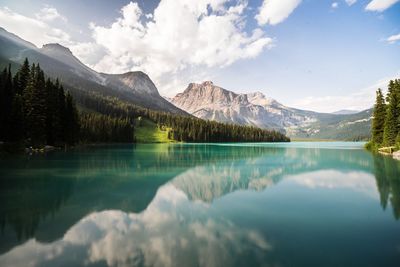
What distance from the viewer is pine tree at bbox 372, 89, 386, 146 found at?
74625mm

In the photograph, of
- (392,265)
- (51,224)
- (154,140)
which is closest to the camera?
(392,265)

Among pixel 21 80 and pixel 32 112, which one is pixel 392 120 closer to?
pixel 32 112

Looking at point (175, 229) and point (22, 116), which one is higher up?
point (22, 116)

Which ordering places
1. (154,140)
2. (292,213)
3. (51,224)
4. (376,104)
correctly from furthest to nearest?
(154,140) < (376,104) < (292,213) < (51,224)

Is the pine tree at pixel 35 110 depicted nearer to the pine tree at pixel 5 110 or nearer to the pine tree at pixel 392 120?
the pine tree at pixel 5 110

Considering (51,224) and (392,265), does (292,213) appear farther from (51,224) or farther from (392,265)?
(51,224)

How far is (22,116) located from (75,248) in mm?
54768

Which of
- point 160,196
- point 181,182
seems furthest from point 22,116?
point 160,196

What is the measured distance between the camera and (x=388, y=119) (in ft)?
218

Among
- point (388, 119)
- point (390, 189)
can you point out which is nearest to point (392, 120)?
point (388, 119)

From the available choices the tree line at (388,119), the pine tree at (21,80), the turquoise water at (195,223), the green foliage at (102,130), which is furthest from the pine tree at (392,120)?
the green foliage at (102,130)

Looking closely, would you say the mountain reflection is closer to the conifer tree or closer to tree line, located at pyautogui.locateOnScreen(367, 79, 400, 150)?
tree line, located at pyautogui.locateOnScreen(367, 79, 400, 150)

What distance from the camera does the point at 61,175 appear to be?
102 feet

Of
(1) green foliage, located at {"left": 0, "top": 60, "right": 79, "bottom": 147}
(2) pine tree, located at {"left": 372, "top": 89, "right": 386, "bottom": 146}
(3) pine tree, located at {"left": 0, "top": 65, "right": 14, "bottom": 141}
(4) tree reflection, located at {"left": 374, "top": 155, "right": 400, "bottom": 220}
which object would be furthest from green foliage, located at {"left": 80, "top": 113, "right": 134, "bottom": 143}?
(4) tree reflection, located at {"left": 374, "top": 155, "right": 400, "bottom": 220}
